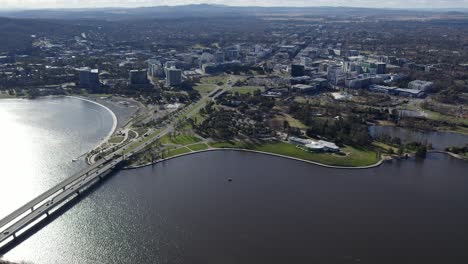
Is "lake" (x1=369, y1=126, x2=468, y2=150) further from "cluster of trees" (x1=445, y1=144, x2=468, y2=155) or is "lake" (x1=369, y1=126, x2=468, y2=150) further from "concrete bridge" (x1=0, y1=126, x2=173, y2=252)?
"concrete bridge" (x1=0, y1=126, x2=173, y2=252)

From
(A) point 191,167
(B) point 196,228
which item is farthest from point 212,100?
(B) point 196,228

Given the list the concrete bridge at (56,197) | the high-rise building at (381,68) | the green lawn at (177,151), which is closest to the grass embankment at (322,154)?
the green lawn at (177,151)

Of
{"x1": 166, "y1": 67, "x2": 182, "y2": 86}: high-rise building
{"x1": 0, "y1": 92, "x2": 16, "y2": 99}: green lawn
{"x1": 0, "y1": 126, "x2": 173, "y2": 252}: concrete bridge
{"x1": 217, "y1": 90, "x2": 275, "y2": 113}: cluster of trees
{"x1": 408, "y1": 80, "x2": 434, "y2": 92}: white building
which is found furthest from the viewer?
{"x1": 166, "y1": 67, "x2": 182, "y2": 86}: high-rise building

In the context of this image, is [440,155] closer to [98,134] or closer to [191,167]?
[191,167]

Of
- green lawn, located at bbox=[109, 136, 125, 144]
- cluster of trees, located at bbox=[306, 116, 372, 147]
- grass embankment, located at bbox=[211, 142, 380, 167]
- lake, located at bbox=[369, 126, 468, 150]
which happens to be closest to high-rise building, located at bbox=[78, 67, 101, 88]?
green lawn, located at bbox=[109, 136, 125, 144]

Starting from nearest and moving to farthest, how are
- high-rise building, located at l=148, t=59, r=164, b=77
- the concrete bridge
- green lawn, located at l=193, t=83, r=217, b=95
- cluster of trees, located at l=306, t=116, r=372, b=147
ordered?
1. the concrete bridge
2. cluster of trees, located at l=306, t=116, r=372, b=147
3. green lawn, located at l=193, t=83, r=217, b=95
4. high-rise building, located at l=148, t=59, r=164, b=77

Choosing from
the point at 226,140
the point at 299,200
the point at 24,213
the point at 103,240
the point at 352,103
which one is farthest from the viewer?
the point at 352,103

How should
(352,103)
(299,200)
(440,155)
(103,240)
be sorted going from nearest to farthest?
(103,240) → (299,200) → (440,155) → (352,103)
